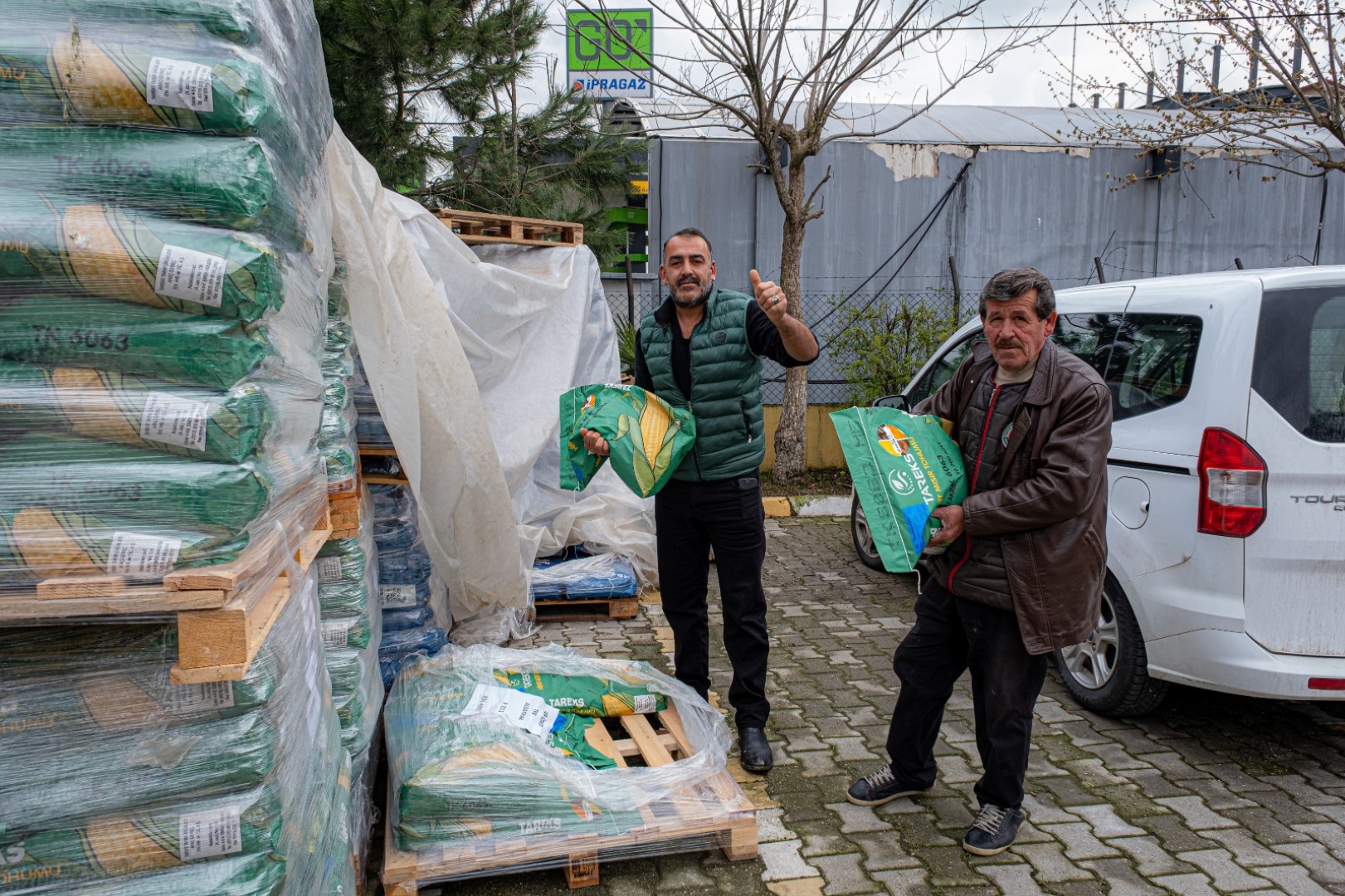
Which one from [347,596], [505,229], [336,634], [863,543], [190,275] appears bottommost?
[863,543]

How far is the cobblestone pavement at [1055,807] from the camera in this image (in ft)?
9.45

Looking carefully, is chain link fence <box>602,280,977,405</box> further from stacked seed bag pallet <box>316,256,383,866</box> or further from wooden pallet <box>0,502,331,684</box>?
wooden pallet <box>0,502,331,684</box>

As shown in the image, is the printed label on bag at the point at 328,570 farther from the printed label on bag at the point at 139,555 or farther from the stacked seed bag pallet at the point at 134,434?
the printed label on bag at the point at 139,555

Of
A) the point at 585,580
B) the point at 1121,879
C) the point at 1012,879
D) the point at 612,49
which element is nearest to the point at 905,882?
the point at 1012,879

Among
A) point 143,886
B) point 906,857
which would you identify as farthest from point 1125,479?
point 143,886

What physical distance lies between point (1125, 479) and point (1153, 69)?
633 cm

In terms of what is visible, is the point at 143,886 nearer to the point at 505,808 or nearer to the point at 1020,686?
the point at 505,808

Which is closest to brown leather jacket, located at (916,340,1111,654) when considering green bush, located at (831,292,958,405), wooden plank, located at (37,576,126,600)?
wooden plank, located at (37,576,126,600)

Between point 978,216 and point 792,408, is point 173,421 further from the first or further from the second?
point 978,216

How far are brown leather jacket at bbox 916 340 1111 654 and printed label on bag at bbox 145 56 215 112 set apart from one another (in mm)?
2323

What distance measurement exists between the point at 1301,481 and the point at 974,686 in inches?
53.0

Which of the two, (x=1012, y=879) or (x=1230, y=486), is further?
(x=1230, y=486)

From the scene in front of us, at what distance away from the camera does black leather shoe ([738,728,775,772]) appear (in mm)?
3559

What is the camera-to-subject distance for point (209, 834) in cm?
179
